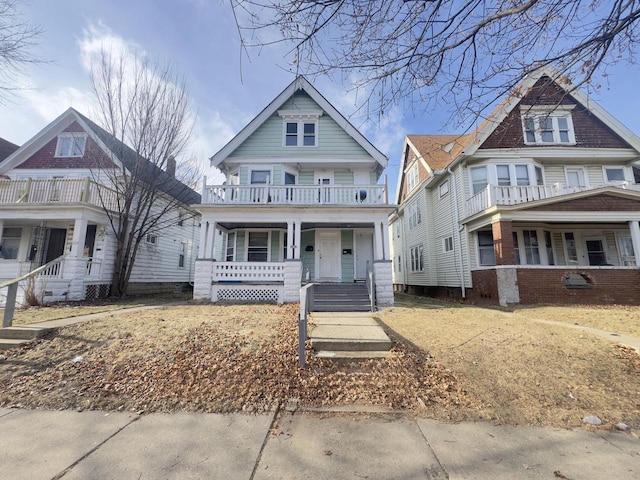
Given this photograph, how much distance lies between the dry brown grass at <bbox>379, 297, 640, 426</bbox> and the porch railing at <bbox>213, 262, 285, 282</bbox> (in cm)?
592

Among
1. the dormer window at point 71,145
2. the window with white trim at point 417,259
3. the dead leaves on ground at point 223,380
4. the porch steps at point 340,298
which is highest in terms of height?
the dormer window at point 71,145

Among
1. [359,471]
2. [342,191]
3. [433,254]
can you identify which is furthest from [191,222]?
[359,471]

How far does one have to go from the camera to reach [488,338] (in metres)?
5.72

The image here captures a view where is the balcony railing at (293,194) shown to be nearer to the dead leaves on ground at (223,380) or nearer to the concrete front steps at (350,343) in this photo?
the concrete front steps at (350,343)

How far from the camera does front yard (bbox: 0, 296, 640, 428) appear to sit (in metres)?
3.60

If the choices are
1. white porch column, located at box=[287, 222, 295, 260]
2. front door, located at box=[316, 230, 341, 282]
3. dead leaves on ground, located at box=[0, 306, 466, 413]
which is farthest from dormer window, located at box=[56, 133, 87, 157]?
dead leaves on ground, located at box=[0, 306, 466, 413]

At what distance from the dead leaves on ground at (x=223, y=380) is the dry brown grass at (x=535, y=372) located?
1.22ft

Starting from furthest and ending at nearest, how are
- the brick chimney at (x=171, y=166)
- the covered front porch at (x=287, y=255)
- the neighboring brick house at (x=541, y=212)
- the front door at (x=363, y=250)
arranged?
1. the brick chimney at (x=171, y=166)
2. the front door at (x=363, y=250)
3. the covered front porch at (x=287, y=255)
4. the neighboring brick house at (x=541, y=212)

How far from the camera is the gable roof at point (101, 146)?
14.0 m

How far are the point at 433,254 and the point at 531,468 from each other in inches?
618

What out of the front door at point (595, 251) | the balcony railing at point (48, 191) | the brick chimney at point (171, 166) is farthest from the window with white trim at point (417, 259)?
the balcony railing at point (48, 191)

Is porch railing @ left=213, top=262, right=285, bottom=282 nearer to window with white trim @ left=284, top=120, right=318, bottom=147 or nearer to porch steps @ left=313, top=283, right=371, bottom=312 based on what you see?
porch steps @ left=313, top=283, right=371, bottom=312

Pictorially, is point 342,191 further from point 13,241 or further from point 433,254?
point 13,241

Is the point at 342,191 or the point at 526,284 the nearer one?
the point at 526,284
